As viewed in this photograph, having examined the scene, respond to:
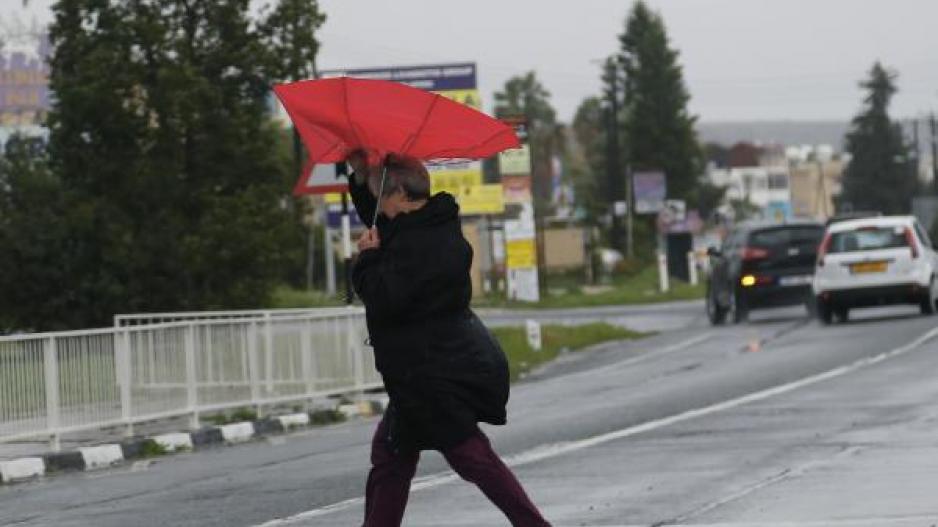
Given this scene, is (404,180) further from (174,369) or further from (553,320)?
(553,320)

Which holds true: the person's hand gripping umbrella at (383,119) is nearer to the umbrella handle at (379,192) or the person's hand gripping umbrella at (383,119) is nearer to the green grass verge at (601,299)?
the umbrella handle at (379,192)

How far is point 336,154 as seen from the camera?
8.34 metres

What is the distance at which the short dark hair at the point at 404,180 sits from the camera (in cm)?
803

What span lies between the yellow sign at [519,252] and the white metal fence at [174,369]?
33891mm

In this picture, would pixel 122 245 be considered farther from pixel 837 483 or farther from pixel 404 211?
pixel 404 211

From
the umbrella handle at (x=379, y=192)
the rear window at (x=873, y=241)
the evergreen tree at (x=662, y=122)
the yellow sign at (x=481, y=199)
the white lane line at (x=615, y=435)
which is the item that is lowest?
the white lane line at (x=615, y=435)

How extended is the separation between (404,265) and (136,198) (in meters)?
24.3

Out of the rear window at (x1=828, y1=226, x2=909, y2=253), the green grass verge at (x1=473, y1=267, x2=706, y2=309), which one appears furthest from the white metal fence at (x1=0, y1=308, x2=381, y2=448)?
the green grass verge at (x1=473, y1=267, x2=706, y2=309)

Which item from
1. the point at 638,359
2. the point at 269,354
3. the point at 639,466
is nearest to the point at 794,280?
the point at 638,359

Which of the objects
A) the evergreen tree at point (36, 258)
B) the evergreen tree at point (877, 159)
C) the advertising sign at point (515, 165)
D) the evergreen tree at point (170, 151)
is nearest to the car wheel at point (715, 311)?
the evergreen tree at point (170, 151)

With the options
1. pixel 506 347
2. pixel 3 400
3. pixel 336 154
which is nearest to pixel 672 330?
pixel 506 347

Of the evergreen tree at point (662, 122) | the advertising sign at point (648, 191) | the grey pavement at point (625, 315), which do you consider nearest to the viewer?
the grey pavement at point (625, 315)

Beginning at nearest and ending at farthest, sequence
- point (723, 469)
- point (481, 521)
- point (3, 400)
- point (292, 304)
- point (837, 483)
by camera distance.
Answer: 1. point (481, 521)
2. point (837, 483)
3. point (723, 469)
4. point (3, 400)
5. point (292, 304)

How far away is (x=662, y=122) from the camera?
12075 centimetres
